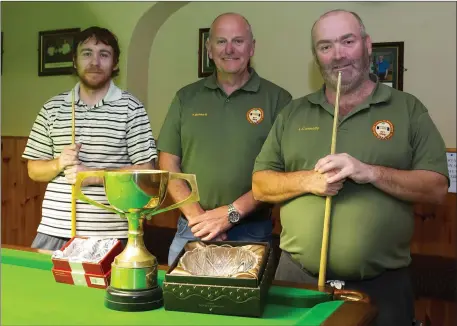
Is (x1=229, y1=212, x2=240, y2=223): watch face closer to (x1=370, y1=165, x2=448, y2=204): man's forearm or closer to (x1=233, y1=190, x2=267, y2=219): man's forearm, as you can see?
(x1=233, y1=190, x2=267, y2=219): man's forearm

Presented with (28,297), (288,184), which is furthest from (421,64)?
(28,297)

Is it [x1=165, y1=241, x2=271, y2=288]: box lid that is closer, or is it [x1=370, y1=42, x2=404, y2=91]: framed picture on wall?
[x1=165, y1=241, x2=271, y2=288]: box lid

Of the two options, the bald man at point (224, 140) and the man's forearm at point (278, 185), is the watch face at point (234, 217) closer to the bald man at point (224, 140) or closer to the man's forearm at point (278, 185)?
the bald man at point (224, 140)

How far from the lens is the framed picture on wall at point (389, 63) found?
333cm

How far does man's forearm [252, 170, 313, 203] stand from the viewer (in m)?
2.08

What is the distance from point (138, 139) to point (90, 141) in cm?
22

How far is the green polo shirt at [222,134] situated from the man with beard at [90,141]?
161mm

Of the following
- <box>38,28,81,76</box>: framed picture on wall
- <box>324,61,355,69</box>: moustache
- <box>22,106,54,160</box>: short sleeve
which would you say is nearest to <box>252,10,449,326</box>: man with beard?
<box>324,61,355,69</box>: moustache

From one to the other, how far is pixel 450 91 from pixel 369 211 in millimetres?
1561

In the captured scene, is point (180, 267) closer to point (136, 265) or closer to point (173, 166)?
point (136, 265)

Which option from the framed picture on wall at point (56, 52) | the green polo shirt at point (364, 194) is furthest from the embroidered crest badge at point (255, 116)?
the framed picture on wall at point (56, 52)

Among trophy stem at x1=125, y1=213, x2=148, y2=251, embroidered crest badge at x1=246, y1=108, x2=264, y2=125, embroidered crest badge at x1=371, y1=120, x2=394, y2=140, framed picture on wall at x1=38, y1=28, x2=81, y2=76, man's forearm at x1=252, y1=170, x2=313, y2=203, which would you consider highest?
framed picture on wall at x1=38, y1=28, x2=81, y2=76

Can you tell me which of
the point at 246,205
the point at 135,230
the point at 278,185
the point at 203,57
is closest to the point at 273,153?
the point at 278,185

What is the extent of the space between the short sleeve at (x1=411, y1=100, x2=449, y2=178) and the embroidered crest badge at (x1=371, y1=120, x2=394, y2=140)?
0.08 m
